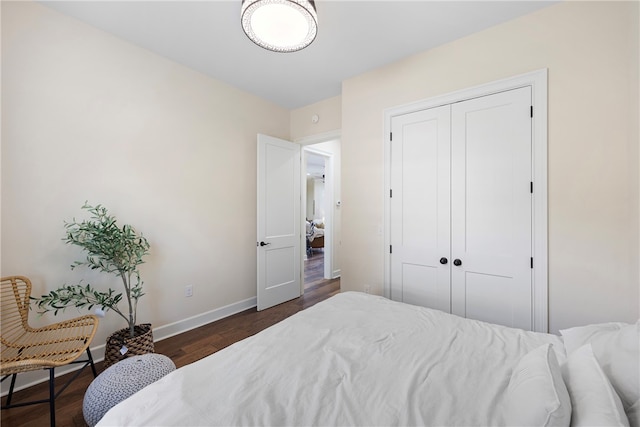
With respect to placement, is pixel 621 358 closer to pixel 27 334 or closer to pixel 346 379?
pixel 346 379

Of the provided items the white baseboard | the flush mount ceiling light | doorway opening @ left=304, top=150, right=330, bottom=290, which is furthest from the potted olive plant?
doorway opening @ left=304, top=150, right=330, bottom=290

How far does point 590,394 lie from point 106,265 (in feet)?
9.93

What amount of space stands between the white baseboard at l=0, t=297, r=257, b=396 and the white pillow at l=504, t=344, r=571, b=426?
2.90 meters

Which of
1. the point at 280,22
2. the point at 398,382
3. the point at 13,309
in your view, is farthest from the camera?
the point at 13,309

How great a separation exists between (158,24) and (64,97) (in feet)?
3.06

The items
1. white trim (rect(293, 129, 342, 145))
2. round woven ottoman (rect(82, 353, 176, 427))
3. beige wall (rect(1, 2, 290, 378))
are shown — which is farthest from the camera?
white trim (rect(293, 129, 342, 145))

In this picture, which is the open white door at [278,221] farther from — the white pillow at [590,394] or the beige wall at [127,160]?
the white pillow at [590,394]

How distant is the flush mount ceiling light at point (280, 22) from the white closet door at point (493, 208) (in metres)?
1.50

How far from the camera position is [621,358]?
907 mm

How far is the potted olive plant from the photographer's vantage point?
6.59ft

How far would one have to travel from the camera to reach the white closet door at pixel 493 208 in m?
2.09

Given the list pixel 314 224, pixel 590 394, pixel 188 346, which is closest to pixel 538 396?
pixel 590 394

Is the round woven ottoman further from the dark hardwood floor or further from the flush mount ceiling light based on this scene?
the flush mount ceiling light

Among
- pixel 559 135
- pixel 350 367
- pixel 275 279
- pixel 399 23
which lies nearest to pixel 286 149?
pixel 275 279
